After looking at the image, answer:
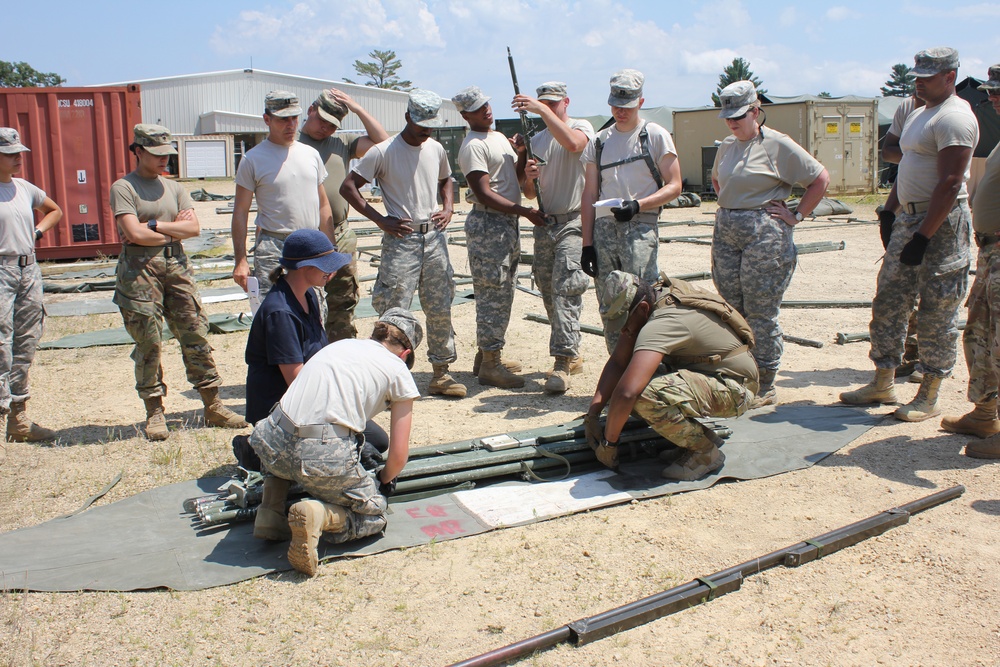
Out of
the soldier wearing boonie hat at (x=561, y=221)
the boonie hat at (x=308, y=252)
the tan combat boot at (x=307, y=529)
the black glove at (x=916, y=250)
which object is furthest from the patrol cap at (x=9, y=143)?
the black glove at (x=916, y=250)

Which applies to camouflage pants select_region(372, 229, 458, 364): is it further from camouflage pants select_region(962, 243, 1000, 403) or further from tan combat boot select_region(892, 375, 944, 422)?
camouflage pants select_region(962, 243, 1000, 403)

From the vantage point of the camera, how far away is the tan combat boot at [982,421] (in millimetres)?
4852

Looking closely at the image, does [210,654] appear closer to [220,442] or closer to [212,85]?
[220,442]

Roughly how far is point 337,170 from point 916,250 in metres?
3.79

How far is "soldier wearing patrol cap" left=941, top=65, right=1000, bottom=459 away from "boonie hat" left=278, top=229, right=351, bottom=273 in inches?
131

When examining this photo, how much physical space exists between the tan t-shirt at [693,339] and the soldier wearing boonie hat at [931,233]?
1.38 metres

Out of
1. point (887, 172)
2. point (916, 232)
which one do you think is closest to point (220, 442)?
point (916, 232)

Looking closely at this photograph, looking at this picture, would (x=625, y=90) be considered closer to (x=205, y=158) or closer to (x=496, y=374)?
(x=496, y=374)

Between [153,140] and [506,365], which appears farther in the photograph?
[506,365]

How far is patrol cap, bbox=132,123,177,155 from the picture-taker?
198 inches

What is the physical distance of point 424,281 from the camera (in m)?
5.99

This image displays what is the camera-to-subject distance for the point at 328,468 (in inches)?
135

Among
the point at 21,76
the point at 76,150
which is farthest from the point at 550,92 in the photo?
the point at 21,76

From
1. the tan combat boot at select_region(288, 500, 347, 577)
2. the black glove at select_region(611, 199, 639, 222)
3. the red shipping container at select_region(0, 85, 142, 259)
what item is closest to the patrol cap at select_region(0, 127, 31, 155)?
the tan combat boot at select_region(288, 500, 347, 577)
